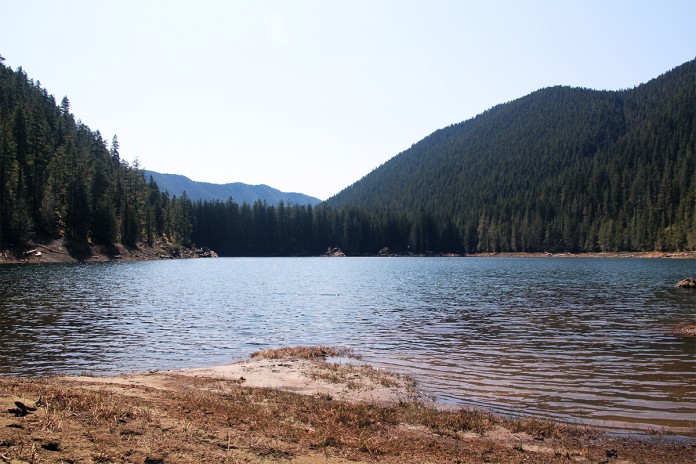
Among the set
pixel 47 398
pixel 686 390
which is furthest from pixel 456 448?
pixel 686 390

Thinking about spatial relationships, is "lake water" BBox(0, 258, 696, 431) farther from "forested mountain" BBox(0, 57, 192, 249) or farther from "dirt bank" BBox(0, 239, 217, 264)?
"forested mountain" BBox(0, 57, 192, 249)

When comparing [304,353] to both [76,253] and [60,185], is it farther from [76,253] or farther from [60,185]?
[60,185]

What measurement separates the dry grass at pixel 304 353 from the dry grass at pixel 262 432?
7.46 m

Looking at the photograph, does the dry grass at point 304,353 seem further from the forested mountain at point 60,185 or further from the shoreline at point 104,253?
the forested mountain at point 60,185

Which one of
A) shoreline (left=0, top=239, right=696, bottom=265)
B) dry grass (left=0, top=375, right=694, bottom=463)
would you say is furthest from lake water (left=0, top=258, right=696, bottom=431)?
shoreline (left=0, top=239, right=696, bottom=265)

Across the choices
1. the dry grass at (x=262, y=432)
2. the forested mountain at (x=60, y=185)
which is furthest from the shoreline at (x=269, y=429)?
the forested mountain at (x=60, y=185)

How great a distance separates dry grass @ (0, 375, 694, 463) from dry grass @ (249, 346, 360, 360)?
7.46 meters

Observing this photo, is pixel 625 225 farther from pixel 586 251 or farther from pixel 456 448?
pixel 456 448

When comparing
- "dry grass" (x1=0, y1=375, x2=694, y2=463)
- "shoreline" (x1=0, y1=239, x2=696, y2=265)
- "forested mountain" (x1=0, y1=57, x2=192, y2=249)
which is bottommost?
"dry grass" (x1=0, y1=375, x2=694, y2=463)

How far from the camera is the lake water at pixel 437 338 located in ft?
52.4

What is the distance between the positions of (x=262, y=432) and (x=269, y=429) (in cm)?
30

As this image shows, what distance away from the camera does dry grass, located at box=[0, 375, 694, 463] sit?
8.10 metres

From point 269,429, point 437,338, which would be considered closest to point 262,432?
point 269,429

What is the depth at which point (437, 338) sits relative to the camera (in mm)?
26875
